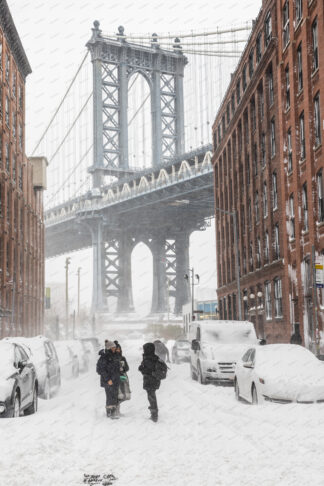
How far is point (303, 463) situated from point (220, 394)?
10308 millimetres

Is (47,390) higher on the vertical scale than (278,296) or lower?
Result: lower

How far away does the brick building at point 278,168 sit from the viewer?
3400 cm

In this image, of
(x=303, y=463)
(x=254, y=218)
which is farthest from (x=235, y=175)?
(x=303, y=463)

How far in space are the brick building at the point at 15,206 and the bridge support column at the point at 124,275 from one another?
96.7 ft

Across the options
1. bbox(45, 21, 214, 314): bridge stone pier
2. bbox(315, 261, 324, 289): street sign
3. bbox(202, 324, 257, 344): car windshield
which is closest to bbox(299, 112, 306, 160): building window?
bbox(315, 261, 324, 289): street sign

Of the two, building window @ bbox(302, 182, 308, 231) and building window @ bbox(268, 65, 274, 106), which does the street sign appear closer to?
building window @ bbox(302, 182, 308, 231)

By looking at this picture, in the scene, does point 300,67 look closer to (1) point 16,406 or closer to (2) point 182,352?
(2) point 182,352

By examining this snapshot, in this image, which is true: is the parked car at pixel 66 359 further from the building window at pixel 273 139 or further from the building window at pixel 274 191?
the building window at pixel 273 139

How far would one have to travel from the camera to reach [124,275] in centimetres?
10388

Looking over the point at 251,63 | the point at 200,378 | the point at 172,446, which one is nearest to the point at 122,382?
the point at 172,446

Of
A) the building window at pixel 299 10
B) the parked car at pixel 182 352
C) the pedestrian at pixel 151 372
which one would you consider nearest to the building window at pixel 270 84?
the building window at pixel 299 10

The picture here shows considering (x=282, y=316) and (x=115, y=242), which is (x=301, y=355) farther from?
(x=115, y=242)

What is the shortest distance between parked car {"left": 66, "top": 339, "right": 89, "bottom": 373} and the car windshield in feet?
20.6

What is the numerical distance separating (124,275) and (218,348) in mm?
81464
